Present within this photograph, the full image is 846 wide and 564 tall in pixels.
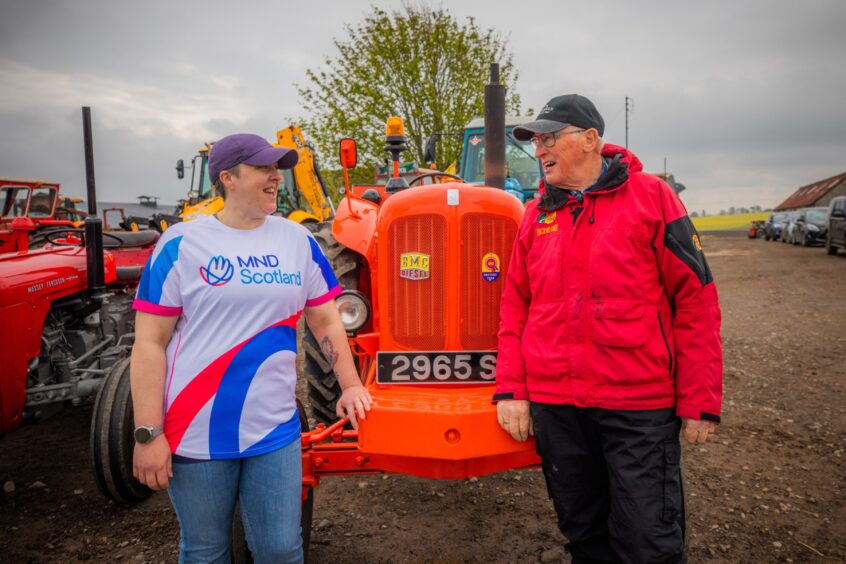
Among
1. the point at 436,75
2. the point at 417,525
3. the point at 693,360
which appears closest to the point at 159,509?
the point at 417,525

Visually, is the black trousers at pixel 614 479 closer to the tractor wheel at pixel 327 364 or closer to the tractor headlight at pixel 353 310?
the tractor headlight at pixel 353 310

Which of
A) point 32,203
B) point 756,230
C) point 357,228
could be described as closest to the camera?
point 357,228

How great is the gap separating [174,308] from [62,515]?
8.51 ft

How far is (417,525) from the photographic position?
3.35 m

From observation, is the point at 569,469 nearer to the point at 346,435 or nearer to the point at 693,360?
the point at 693,360

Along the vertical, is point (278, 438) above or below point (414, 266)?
below

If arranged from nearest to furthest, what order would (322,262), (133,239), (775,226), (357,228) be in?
(322,262) < (357,228) < (133,239) < (775,226)

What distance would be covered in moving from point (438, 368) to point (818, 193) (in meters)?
58.1

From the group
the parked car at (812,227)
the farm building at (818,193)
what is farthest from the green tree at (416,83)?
the farm building at (818,193)

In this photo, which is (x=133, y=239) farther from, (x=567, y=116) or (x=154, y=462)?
(x=567, y=116)

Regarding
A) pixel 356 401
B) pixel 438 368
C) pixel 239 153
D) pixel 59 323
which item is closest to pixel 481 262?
pixel 438 368

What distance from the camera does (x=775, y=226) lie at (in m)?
31.1

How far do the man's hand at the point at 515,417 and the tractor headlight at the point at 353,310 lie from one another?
3.59 feet

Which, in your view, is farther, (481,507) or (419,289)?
(481,507)
